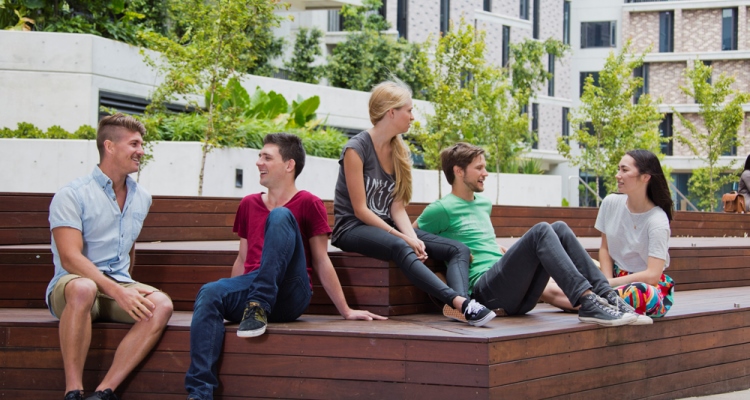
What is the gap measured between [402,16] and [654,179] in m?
29.8

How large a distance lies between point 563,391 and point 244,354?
5.83ft

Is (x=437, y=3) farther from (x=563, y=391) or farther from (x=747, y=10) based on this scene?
(x=563, y=391)

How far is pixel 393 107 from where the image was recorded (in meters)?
5.62

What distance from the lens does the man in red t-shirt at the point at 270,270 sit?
4.81 meters

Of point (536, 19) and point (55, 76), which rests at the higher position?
point (536, 19)

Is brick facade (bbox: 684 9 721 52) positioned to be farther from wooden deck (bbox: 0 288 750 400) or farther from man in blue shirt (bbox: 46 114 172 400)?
man in blue shirt (bbox: 46 114 172 400)

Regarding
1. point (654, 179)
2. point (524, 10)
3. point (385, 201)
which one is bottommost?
point (385, 201)

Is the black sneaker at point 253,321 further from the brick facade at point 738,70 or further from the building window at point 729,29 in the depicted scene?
the building window at point 729,29

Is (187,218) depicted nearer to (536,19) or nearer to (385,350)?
(385,350)

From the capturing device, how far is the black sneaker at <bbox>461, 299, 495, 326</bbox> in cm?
496

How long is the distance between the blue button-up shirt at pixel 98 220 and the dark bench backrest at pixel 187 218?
2.69m

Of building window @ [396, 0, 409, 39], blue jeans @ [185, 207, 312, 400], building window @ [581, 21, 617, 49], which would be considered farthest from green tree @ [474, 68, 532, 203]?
building window @ [581, 21, 617, 49]

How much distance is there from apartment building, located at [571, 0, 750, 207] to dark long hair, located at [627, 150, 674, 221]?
41109 mm

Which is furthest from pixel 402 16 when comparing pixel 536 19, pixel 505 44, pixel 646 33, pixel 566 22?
pixel 646 33
